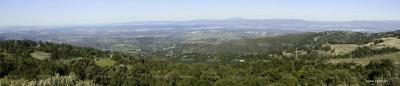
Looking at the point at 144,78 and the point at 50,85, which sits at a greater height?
the point at 50,85

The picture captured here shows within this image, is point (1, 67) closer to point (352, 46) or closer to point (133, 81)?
point (133, 81)

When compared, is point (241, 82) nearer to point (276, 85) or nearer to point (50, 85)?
point (276, 85)

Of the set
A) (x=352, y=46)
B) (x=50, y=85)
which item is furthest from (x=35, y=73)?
(x=352, y=46)

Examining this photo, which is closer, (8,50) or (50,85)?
(50,85)

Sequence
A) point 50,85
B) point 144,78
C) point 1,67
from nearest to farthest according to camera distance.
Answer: point 50,85, point 1,67, point 144,78

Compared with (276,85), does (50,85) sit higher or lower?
higher

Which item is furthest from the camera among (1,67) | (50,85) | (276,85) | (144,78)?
(144,78)

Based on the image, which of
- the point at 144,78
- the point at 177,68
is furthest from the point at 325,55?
the point at 144,78

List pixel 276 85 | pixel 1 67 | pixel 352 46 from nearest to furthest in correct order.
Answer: pixel 276 85 → pixel 1 67 → pixel 352 46

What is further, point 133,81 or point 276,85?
point 133,81
